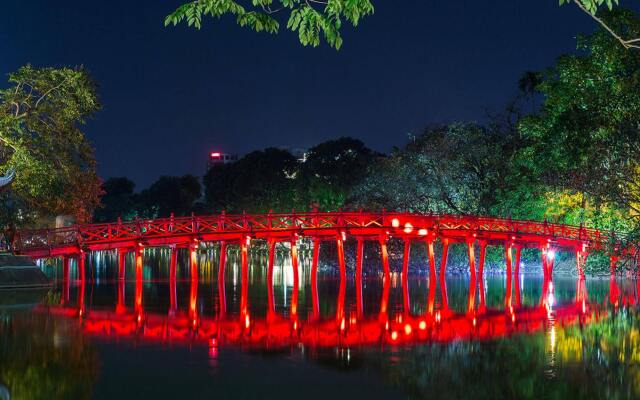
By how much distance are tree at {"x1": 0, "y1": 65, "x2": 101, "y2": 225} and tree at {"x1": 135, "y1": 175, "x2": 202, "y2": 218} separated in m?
91.6

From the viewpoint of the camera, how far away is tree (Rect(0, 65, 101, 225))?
34.2 meters

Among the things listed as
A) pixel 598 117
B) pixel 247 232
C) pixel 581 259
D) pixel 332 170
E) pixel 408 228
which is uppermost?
pixel 332 170

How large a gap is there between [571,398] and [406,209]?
41.3m

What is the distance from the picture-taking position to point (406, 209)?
5481cm

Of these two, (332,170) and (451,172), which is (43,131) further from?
(332,170)

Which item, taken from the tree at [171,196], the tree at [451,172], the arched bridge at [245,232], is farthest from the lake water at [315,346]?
the tree at [171,196]

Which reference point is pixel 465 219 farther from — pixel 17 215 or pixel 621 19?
pixel 17 215

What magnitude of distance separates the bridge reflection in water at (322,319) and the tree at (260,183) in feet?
177

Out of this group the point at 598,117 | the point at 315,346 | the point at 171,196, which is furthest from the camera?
the point at 171,196

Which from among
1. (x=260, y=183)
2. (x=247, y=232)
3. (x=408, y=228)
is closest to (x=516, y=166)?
(x=408, y=228)

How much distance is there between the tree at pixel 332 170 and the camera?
80.2 meters

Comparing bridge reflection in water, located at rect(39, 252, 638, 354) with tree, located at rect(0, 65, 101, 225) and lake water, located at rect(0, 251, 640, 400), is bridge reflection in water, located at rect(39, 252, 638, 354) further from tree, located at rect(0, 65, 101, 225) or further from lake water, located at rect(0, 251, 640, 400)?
tree, located at rect(0, 65, 101, 225)

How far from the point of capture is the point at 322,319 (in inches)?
979

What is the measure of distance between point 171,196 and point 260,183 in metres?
42.0
